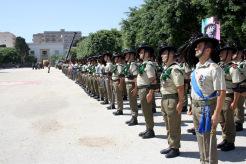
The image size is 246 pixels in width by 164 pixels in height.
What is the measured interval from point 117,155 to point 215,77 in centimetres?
303

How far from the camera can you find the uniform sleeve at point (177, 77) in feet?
23.1

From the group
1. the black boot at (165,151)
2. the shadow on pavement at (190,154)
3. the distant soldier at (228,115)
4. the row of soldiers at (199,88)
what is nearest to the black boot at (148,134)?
the row of soldiers at (199,88)

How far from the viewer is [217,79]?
5391 millimetres

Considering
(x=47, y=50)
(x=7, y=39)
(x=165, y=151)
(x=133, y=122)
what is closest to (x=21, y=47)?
(x=7, y=39)

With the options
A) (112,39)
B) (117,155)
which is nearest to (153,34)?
(117,155)

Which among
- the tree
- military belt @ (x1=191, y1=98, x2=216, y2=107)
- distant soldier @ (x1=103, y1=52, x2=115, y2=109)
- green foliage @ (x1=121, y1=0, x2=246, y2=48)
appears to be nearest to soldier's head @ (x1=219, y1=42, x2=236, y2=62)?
military belt @ (x1=191, y1=98, x2=216, y2=107)

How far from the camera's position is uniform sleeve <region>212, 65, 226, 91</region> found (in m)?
Result: 5.36

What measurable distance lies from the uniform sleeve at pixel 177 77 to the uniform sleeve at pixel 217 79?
1627 millimetres

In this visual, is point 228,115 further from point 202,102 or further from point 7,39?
point 7,39

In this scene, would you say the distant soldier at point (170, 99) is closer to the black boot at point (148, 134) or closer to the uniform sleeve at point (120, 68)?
the black boot at point (148, 134)

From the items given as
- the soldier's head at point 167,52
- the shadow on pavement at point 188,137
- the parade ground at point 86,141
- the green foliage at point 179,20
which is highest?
the green foliage at point 179,20

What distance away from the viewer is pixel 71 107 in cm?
1579

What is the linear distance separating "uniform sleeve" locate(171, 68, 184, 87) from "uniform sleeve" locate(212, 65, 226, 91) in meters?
1.63

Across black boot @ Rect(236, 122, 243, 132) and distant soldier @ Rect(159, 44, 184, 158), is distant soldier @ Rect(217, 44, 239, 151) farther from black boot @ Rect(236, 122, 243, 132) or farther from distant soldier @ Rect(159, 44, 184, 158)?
black boot @ Rect(236, 122, 243, 132)
